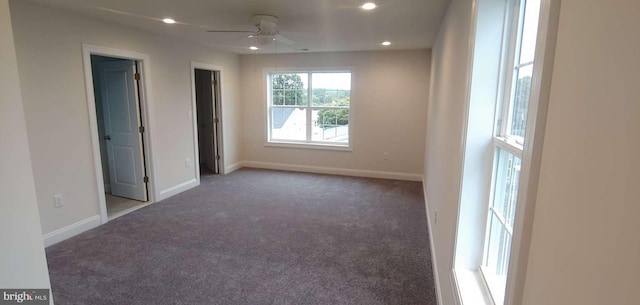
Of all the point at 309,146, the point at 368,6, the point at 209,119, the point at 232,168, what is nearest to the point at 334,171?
the point at 309,146

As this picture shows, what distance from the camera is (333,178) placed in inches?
231

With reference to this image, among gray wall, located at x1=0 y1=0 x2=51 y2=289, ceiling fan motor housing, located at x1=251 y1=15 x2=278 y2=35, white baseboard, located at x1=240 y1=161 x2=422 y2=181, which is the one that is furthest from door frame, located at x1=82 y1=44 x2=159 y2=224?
white baseboard, located at x1=240 y1=161 x2=422 y2=181

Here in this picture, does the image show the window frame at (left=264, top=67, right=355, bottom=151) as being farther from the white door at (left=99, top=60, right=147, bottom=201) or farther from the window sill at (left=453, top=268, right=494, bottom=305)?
the window sill at (left=453, top=268, right=494, bottom=305)

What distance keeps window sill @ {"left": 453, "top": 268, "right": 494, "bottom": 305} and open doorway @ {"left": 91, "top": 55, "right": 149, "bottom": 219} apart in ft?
13.1

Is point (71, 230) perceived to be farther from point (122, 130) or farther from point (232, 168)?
point (232, 168)

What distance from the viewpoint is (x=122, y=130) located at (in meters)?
4.38

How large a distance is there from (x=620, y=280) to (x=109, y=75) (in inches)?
207

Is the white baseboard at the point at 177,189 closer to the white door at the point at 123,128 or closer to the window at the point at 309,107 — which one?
the white door at the point at 123,128

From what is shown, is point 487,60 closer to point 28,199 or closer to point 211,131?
point 28,199

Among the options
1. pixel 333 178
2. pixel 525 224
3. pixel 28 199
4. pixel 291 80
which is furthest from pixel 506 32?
pixel 291 80

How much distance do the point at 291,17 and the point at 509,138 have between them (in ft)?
8.59

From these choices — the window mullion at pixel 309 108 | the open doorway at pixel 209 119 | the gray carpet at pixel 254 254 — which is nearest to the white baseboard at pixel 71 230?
the gray carpet at pixel 254 254

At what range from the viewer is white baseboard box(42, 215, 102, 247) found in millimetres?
3160

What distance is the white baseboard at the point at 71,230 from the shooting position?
10.4 feet
